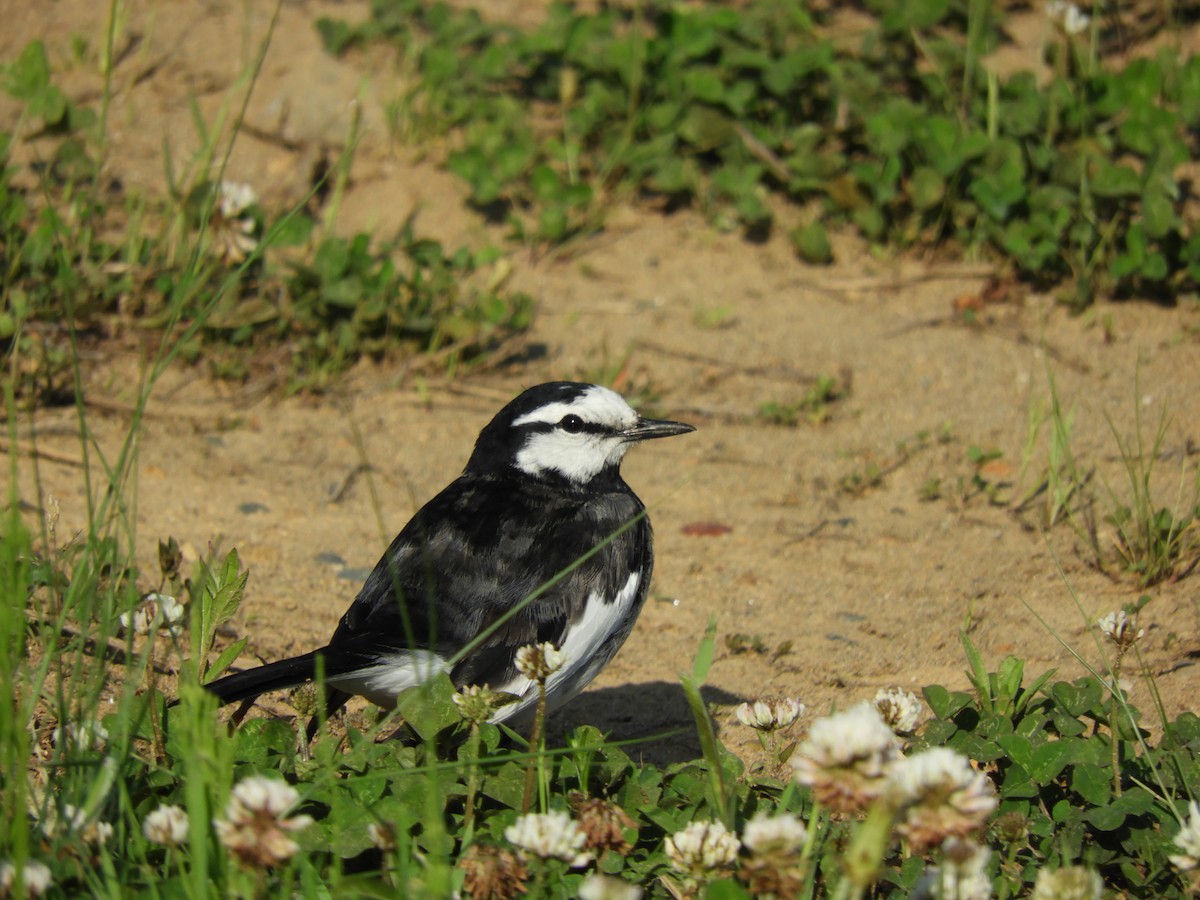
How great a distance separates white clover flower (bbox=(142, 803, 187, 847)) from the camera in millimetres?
2432

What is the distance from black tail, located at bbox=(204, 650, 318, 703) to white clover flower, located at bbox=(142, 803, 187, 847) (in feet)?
1.85

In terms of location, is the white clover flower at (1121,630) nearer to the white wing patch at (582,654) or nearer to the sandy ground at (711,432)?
the sandy ground at (711,432)

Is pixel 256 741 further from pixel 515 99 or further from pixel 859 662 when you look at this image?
pixel 515 99

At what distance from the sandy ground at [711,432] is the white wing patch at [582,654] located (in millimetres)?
513

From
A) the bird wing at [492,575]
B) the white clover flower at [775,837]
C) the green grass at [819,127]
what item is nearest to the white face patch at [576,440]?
the bird wing at [492,575]

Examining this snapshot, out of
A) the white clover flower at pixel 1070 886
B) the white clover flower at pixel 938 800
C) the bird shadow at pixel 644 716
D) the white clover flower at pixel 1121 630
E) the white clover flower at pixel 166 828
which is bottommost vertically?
the bird shadow at pixel 644 716

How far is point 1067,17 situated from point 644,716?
4.43 metres

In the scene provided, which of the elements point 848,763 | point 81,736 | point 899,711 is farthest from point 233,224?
point 848,763

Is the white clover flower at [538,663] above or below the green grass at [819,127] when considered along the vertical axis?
below

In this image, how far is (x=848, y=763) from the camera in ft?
6.78

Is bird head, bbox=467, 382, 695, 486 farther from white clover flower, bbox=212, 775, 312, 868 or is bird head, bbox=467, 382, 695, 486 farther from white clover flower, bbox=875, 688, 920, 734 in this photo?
white clover flower, bbox=212, 775, 312, 868

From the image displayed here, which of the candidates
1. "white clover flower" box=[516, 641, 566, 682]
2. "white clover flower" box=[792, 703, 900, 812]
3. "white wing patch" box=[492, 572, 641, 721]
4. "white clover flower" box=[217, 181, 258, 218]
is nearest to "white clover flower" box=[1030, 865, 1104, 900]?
"white clover flower" box=[792, 703, 900, 812]

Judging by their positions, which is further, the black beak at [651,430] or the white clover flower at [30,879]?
the black beak at [651,430]

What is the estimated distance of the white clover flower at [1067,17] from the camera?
6711 mm
